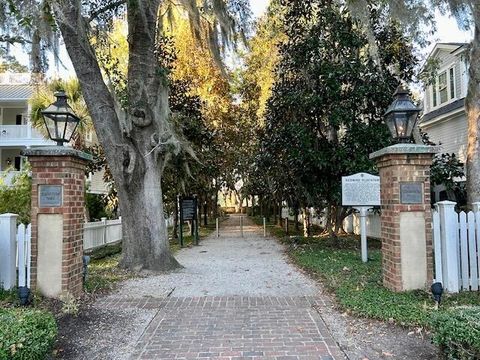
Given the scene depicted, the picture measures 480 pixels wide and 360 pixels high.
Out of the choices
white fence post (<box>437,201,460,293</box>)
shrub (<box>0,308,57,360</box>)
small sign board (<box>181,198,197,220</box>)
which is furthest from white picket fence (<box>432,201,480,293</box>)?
small sign board (<box>181,198,197,220</box>)

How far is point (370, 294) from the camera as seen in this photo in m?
5.73

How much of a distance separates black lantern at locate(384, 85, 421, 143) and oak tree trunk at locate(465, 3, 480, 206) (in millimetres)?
3694

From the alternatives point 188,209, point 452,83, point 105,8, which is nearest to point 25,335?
point 105,8

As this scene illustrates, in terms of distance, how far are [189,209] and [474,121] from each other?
377 inches

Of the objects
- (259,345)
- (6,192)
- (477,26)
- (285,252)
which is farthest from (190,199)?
(259,345)

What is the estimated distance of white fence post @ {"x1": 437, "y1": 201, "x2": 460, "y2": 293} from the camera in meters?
5.82

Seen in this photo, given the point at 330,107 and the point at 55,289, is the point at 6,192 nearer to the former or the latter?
the point at 55,289

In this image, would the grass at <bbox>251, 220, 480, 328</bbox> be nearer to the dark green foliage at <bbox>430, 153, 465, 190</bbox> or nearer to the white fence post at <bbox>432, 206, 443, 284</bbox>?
the white fence post at <bbox>432, 206, 443, 284</bbox>

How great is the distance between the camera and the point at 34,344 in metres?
3.37

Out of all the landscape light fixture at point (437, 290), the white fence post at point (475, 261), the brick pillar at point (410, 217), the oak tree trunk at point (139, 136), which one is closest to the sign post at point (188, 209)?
the oak tree trunk at point (139, 136)

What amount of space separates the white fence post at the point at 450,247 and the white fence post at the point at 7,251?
6.02 m

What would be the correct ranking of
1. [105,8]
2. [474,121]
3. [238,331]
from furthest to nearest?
1. [474,121]
2. [105,8]
3. [238,331]

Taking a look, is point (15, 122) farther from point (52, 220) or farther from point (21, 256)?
point (52, 220)

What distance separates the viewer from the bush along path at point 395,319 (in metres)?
3.41
